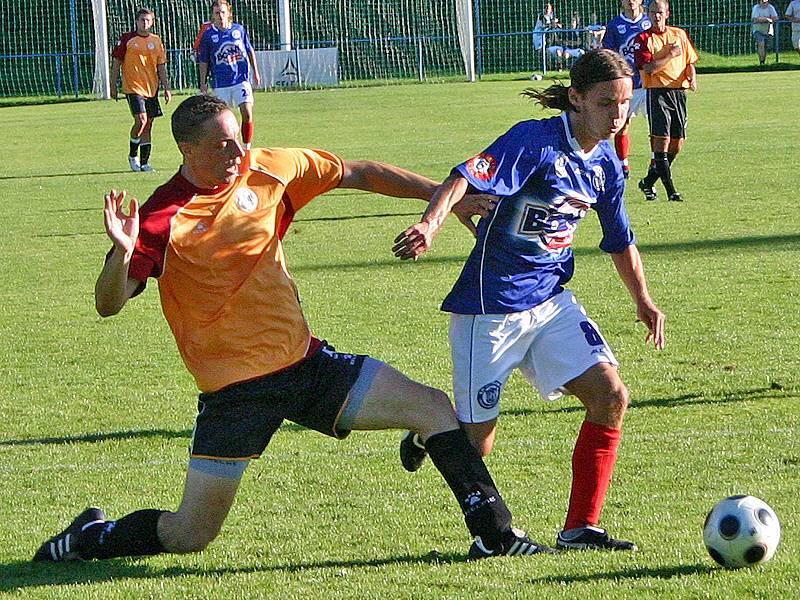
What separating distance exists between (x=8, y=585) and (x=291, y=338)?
49.3 inches

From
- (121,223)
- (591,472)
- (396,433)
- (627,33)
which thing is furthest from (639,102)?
(121,223)

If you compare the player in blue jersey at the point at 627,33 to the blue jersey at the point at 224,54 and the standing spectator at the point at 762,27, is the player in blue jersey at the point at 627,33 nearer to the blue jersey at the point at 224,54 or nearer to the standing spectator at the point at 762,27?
the blue jersey at the point at 224,54

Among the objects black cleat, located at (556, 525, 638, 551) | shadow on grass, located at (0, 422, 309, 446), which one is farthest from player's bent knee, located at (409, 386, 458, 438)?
shadow on grass, located at (0, 422, 309, 446)

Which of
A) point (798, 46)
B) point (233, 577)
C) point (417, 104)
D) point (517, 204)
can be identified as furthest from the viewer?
point (798, 46)

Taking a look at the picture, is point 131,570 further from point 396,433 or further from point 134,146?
point 134,146

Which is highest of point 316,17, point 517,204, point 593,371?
point 316,17

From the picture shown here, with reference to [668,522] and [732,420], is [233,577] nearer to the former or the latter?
[668,522]

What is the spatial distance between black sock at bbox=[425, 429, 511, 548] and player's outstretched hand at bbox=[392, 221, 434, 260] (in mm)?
723

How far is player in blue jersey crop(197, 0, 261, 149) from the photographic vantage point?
18.6 m

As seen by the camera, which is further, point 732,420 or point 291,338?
point 732,420

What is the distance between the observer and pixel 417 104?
28.6m

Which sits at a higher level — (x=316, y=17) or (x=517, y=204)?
(x=316, y=17)

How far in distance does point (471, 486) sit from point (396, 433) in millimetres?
1838

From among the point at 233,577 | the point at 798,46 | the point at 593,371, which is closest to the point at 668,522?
the point at 593,371
